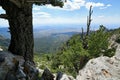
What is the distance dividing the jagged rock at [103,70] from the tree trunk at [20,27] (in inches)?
221

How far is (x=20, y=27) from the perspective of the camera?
16641 mm

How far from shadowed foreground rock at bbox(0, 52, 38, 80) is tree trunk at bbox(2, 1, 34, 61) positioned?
1.79 metres

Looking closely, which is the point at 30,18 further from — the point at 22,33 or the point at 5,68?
the point at 5,68

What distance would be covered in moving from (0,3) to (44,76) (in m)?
6.41

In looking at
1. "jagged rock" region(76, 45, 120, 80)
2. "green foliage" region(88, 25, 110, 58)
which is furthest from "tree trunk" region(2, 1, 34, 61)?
"green foliage" region(88, 25, 110, 58)

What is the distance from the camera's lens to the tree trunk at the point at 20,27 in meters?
16.6

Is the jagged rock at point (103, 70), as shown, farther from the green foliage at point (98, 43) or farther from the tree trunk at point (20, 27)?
the green foliage at point (98, 43)

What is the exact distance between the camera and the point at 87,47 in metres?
30.6

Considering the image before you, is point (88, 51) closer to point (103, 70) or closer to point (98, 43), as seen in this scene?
point (98, 43)

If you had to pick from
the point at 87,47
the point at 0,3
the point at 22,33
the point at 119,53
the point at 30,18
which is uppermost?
the point at 0,3

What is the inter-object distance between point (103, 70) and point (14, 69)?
5.29 m

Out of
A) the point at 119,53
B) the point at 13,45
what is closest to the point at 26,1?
the point at 13,45

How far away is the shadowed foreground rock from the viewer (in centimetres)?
1280

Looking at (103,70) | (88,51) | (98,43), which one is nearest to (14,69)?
(103,70)
